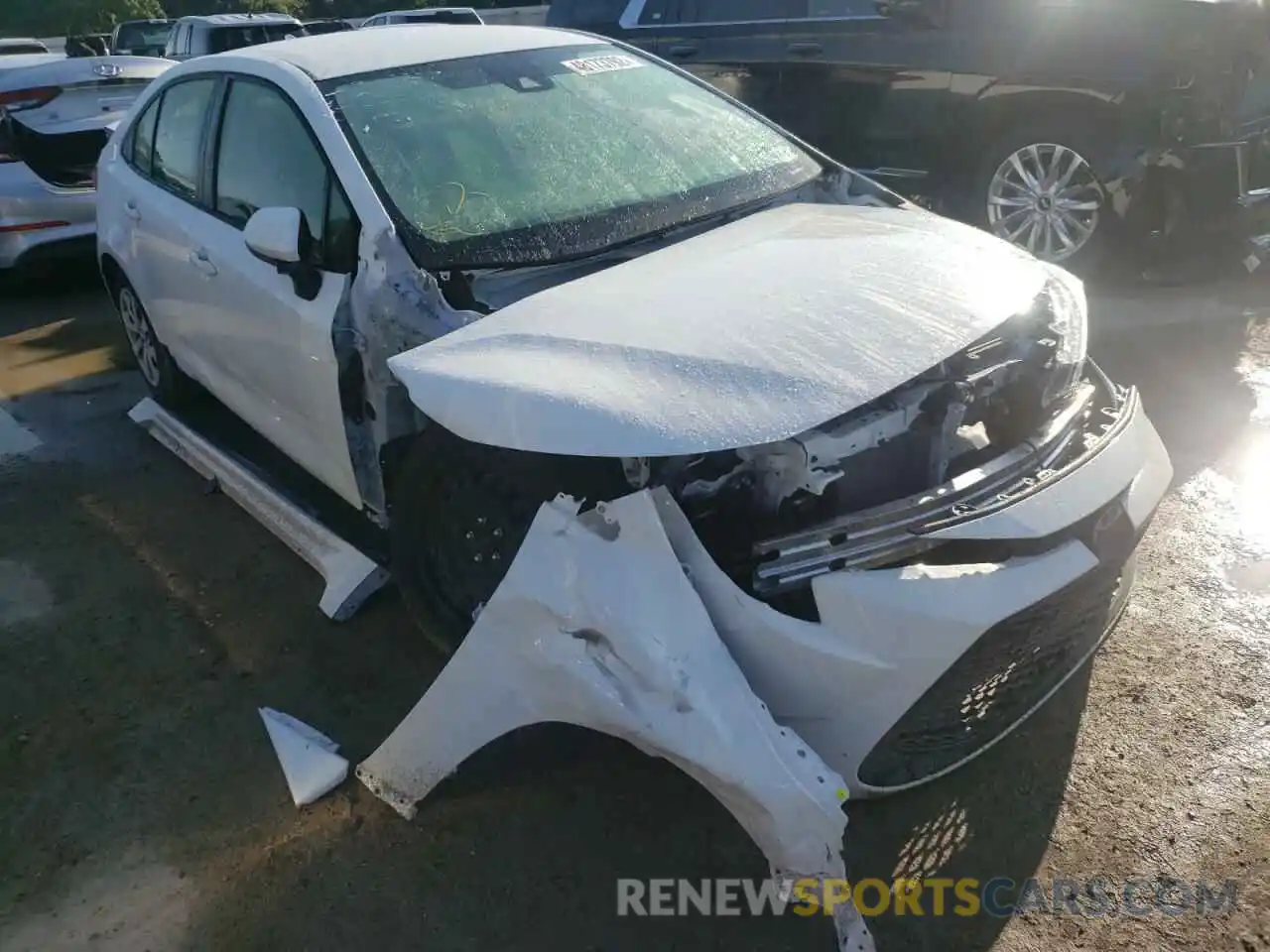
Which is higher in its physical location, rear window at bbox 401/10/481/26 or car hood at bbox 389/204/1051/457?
car hood at bbox 389/204/1051/457

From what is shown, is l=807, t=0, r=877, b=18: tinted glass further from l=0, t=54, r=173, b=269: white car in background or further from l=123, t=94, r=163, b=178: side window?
l=0, t=54, r=173, b=269: white car in background

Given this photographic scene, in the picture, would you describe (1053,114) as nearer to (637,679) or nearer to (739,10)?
(739,10)

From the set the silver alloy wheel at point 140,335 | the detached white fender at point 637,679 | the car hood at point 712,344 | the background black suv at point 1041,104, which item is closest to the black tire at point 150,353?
the silver alloy wheel at point 140,335

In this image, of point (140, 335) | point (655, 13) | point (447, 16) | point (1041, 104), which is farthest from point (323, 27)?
point (1041, 104)

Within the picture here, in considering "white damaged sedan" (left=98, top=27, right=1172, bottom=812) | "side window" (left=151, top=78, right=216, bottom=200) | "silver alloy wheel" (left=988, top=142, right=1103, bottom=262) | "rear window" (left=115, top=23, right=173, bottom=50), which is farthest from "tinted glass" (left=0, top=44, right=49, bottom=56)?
"silver alloy wheel" (left=988, top=142, right=1103, bottom=262)

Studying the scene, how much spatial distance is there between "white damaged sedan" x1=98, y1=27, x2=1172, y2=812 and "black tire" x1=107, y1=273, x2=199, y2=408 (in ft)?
2.12

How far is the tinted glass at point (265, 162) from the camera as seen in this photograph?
10.4 ft

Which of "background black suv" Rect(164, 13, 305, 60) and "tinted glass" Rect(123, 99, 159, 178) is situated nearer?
"tinted glass" Rect(123, 99, 159, 178)

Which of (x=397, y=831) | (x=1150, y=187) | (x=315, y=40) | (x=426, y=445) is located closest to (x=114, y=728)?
(x=397, y=831)

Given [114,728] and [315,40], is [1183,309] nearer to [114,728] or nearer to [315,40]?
[315,40]

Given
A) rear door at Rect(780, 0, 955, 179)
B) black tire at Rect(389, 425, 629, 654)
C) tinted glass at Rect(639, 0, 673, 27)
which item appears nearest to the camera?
black tire at Rect(389, 425, 629, 654)

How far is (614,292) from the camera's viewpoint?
2662 millimetres

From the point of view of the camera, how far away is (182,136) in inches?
159

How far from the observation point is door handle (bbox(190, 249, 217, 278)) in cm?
363
